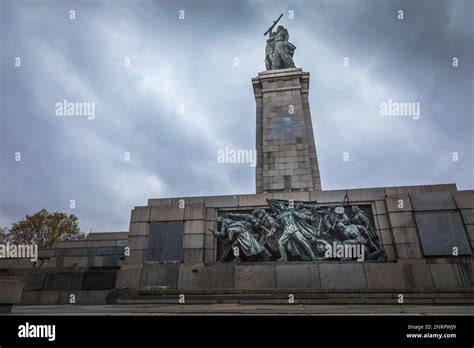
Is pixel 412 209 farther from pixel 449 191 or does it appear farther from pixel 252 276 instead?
pixel 252 276

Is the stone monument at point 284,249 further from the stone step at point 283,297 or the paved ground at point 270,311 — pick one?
the paved ground at point 270,311

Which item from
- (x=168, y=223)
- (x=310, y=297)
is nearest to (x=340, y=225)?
(x=310, y=297)

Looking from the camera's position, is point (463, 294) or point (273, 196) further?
point (273, 196)

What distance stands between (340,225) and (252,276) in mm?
4050

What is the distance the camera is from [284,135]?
671 inches

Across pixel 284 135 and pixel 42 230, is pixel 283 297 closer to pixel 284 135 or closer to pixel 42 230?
Result: pixel 284 135

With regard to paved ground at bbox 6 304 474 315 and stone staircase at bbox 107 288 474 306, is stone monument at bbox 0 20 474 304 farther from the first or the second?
paved ground at bbox 6 304 474 315

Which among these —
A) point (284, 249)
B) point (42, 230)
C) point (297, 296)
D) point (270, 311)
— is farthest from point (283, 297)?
point (42, 230)

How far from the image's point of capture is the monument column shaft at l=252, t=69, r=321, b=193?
15.9m

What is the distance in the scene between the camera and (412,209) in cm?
1131

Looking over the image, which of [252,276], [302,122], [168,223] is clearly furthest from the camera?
[302,122]

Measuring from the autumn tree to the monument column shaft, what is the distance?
35.2 metres

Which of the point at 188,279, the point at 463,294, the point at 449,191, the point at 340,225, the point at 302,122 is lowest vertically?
the point at 463,294

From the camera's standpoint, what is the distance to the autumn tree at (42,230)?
38625 millimetres
